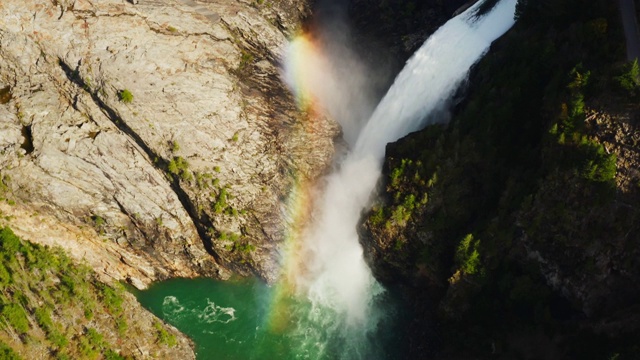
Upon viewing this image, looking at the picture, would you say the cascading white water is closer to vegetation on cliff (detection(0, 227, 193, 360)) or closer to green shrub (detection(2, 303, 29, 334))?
vegetation on cliff (detection(0, 227, 193, 360))

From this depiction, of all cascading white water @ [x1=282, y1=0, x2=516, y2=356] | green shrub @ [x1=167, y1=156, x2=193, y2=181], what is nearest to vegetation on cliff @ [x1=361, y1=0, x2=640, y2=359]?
cascading white water @ [x1=282, y1=0, x2=516, y2=356]

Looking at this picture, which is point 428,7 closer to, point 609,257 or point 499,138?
point 499,138

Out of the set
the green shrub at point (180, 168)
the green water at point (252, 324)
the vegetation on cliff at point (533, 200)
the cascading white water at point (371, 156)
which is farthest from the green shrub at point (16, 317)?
the vegetation on cliff at point (533, 200)

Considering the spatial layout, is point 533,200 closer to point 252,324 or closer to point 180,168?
point 252,324

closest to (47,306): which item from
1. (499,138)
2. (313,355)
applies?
(313,355)

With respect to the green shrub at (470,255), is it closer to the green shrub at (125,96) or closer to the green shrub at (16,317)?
the green shrub at (125,96)
